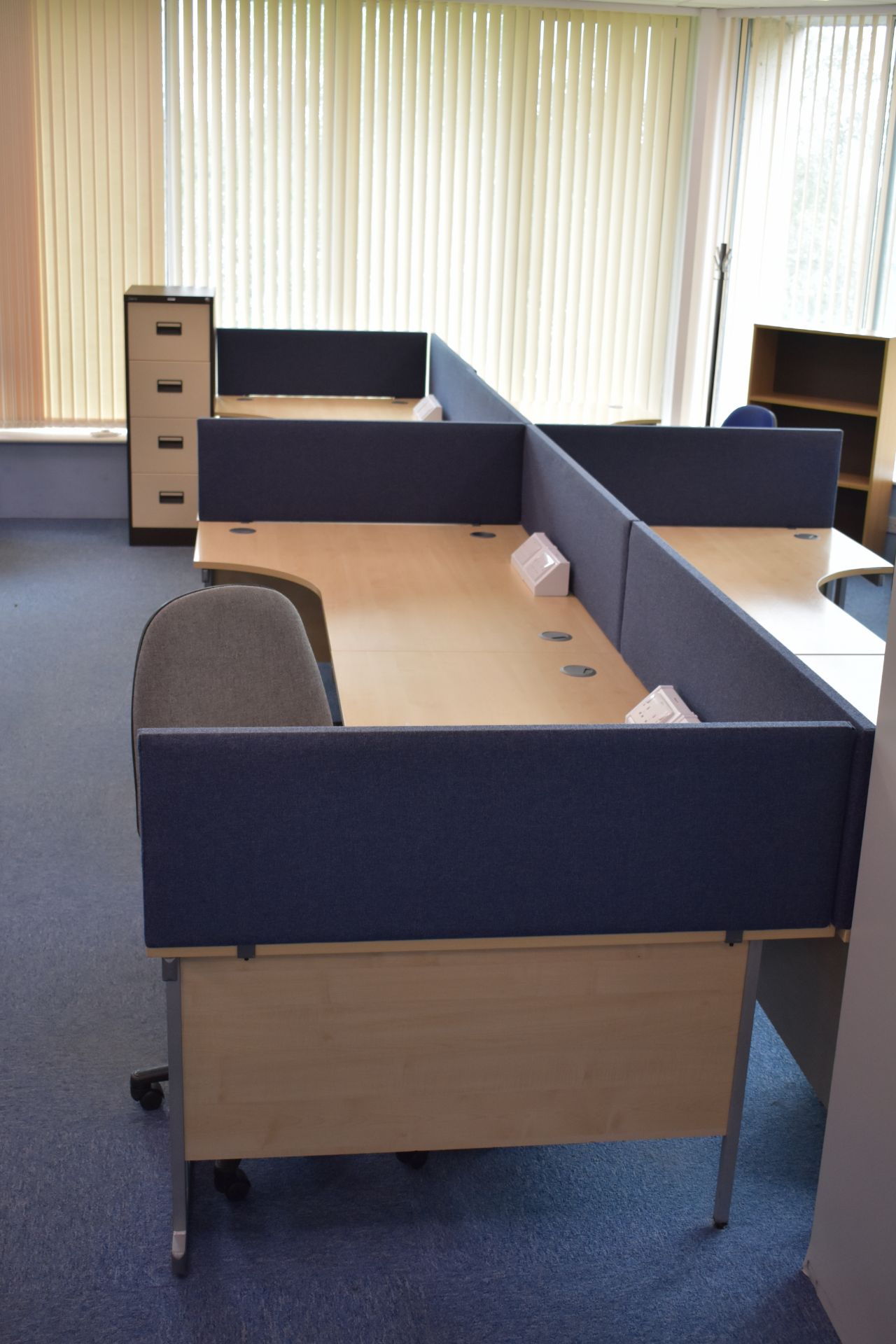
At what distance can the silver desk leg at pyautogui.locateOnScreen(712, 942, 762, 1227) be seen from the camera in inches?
78.9

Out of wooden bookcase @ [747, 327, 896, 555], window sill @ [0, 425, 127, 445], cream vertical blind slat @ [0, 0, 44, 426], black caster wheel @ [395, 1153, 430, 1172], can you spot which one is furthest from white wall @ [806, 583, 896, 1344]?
cream vertical blind slat @ [0, 0, 44, 426]

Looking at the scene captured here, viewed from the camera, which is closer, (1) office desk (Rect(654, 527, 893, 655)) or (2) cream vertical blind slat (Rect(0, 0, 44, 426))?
(1) office desk (Rect(654, 527, 893, 655))

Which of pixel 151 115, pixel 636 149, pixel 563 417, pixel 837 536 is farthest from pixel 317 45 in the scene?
pixel 837 536

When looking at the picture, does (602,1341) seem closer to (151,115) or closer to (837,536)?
(837,536)

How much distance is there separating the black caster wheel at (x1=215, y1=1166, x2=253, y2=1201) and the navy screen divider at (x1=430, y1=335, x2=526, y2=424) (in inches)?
96.9

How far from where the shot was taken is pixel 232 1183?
2.17 m

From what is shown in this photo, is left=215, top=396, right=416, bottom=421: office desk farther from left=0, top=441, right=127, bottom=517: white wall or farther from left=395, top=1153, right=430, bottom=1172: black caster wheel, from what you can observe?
left=395, top=1153, right=430, bottom=1172: black caster wheel

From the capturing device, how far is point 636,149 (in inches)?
261

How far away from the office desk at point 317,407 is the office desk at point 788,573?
177 cm

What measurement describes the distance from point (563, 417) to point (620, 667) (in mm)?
4274

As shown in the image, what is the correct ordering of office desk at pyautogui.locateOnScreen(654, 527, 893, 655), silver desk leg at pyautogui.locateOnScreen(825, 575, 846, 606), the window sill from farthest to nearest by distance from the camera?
the window sill, silver desk leg at pyautogui.locateOnScreen(825, 575, 846, 606), office desk at pyautogui.locateOnScreen(654, 527, 893, 655)

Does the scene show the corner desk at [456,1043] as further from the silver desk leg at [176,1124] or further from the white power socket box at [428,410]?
the white power socket box at [428,410]

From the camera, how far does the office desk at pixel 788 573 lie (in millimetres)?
3201

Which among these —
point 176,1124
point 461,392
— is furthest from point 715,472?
point 176,1124
